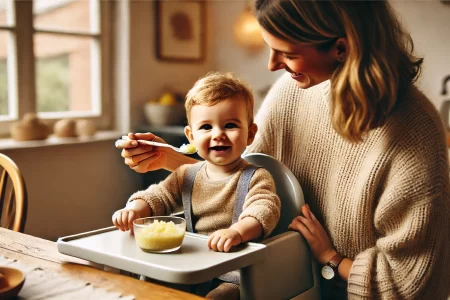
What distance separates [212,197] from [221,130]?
16cm

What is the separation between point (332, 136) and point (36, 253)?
2.52 ft

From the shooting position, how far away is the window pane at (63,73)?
333 cm

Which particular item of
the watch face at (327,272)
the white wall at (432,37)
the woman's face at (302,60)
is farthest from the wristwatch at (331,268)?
the white wall at (432,37)

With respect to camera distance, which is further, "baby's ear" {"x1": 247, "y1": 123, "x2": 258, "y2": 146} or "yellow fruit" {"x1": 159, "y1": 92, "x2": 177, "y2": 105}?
"yellow fruit" {"x1": 159, "y1": 92, "x2": 177, "y2": 105}

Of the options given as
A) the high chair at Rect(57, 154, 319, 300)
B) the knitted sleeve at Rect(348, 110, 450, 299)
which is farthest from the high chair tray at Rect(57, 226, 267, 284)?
the knitted sleeve at Rect(348, 110, 450, 299)

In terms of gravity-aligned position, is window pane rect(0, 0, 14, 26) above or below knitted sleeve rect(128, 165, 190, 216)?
above

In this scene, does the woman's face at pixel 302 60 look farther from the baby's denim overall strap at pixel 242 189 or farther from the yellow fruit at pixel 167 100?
the yellow fruit at pixel 167 100

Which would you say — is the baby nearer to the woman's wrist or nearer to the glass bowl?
the woman's wrist

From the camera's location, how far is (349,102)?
1.18 metres

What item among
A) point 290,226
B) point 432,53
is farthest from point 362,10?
point 432,53

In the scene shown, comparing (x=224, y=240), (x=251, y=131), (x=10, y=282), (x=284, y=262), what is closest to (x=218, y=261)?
(x=224, y=240)

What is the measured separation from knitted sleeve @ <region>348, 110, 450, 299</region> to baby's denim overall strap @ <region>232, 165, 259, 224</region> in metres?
0.30

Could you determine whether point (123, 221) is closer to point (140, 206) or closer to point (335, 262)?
point (140, 206)

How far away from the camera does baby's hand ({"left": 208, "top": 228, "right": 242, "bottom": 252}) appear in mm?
1049
